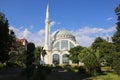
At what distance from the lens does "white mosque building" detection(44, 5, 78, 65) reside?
144 meters

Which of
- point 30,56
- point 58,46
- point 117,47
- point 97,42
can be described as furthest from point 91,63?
point 58,46

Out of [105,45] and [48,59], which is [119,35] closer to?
[105,45]

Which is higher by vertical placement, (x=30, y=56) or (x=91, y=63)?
(x=30, y=56)

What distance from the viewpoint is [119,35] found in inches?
1908

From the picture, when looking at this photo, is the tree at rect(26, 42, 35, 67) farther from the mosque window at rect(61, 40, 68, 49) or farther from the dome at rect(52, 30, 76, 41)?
the dome at rect(52, 30, 76, 41)

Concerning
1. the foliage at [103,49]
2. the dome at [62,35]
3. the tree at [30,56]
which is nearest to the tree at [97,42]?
the foliage at [103,49]

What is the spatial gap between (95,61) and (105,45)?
109 feet

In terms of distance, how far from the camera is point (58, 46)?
489 ft

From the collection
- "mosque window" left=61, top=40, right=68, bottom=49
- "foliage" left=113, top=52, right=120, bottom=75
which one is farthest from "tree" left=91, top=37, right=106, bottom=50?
"mosque window" left=61, top=40, right=68, bottom=49

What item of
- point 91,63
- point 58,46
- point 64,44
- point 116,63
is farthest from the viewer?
point 64,44

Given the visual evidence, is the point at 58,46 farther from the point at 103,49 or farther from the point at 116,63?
the point at 116,63

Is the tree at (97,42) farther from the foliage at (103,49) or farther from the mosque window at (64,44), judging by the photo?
the mosque window at (64,44)

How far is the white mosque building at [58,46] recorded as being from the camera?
14438 centimetres

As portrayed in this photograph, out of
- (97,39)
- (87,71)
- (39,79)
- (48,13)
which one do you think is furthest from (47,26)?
(39,79)
